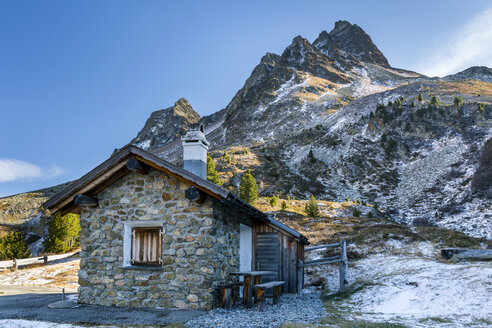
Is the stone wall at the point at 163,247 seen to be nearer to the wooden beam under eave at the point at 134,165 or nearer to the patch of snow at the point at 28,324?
the wooden beam under eave at the point at 134,165

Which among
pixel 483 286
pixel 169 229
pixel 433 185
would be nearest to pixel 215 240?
pixel 169 229

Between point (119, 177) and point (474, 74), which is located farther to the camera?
point (474, 74)

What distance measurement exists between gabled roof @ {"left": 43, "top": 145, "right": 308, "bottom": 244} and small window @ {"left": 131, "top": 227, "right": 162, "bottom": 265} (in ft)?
5.83

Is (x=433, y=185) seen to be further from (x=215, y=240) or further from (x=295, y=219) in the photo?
(x=215, y=240)

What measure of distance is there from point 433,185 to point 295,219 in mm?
25366

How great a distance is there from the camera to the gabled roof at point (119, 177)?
8992 millimetres

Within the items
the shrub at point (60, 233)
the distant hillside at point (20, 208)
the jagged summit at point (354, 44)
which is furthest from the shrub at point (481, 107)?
the jagged summit at point (354, 44)

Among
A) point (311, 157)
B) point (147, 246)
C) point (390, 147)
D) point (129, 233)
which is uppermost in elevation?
point (390, 147)

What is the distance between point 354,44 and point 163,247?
201 metres

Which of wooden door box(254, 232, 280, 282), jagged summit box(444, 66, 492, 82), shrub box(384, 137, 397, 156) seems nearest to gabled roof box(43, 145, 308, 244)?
wooden door box(254, 232, 280, 282)

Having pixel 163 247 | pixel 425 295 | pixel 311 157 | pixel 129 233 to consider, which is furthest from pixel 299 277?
pixel 311 157

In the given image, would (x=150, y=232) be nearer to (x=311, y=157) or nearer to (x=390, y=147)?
(x=311, y=157)

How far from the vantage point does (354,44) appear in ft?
620

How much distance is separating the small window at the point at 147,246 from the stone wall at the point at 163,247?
0.37m
